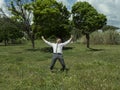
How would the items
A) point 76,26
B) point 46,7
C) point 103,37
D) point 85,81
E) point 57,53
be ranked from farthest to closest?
point 103,37
point 76,26
point 46,7
point 57,53
point 85,81

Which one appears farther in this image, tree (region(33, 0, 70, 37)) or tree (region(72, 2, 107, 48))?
tree (region(72, 2, 107, 48))

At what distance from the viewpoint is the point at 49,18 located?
131ft

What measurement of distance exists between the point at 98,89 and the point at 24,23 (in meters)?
32.3

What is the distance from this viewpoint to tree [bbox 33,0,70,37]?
1560 inches

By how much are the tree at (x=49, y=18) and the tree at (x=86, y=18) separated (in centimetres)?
165

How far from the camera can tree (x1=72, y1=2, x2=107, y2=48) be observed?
134 ft

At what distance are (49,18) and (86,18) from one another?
15.2ft

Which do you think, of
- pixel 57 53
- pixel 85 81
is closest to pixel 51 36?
pixel 57 53

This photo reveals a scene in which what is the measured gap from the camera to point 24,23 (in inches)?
1652

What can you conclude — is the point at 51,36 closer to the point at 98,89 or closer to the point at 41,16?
the point at 41,16

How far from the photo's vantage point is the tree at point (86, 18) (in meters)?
40.8

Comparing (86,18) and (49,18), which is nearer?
(49,18)

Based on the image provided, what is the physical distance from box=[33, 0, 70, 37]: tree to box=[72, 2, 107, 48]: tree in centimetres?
165

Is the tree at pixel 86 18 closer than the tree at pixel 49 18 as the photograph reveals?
No
